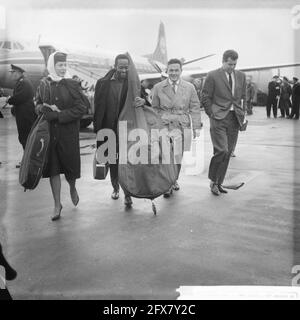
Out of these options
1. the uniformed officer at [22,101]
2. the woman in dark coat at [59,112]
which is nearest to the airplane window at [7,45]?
the uniformed officer at [22,101]

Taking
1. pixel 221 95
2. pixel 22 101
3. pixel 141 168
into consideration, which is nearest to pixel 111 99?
pixel 141 168

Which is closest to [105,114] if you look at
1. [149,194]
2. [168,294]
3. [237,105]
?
[149,194]

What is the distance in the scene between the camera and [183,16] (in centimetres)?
337

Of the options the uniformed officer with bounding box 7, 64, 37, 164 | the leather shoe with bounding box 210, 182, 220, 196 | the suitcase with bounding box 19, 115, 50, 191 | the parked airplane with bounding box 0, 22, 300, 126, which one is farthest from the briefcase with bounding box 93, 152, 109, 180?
the parked airplane with bounding box 0, 22, 300, 126

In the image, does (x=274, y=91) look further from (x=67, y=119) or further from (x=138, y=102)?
(x=67, y=119)

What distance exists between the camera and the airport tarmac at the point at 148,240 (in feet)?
10.6

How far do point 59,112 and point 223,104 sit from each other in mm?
2235

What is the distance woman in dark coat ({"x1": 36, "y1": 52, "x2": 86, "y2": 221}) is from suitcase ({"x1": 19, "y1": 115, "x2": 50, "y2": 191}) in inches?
3.6

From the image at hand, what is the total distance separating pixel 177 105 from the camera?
5582mm

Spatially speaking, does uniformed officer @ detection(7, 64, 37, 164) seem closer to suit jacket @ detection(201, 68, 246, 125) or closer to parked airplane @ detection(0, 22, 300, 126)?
suit jacket @ detection(201, 68, 246, 125)

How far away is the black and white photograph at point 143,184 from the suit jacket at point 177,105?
0.04ft

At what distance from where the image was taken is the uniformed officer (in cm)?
736

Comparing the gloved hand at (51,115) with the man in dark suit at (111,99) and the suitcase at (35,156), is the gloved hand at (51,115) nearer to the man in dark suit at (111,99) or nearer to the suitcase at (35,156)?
the suitcase at (35,156)
